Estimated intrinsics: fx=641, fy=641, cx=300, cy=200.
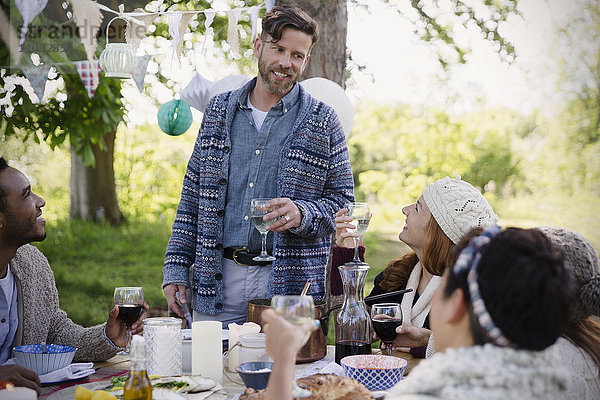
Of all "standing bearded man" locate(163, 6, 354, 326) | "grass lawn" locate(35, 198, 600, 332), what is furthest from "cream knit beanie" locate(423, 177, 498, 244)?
"grass lawn" locate(35, 198, 600, 332)

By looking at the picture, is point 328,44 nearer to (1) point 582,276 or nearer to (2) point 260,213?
(2) point 260,213

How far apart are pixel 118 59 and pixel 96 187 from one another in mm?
4095

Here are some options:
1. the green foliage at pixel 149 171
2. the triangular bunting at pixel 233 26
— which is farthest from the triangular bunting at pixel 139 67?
the green foliage at pixel 149 171

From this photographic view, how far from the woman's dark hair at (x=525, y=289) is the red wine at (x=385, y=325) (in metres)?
0.79

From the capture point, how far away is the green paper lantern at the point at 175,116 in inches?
173

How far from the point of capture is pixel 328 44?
4152 millimetres

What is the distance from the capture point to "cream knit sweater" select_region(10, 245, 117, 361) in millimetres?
2107

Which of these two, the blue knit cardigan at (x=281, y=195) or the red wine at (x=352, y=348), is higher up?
the blue knit cardigan at (x=281, y=195)

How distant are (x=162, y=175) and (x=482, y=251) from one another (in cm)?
833

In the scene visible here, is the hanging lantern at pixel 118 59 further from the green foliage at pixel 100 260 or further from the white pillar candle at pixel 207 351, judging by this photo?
the green foliage at pixel 100 260

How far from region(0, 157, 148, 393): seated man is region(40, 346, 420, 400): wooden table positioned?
6 centimetres

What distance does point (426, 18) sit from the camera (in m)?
5.89

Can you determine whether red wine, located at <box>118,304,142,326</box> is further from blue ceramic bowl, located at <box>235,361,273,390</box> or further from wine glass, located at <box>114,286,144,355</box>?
blue ceramic bowl, located at <box>235,361,273,390</box>

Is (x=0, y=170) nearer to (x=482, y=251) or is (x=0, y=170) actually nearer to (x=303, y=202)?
(x=303, y=202)
